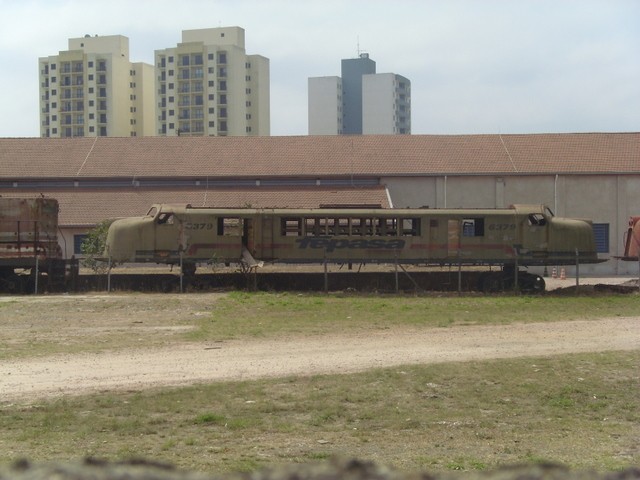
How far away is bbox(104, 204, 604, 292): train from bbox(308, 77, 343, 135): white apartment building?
107 metres

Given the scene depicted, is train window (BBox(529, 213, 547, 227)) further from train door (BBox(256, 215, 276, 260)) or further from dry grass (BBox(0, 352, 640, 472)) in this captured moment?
dry grass (BBox(0, 352, 640, 472))

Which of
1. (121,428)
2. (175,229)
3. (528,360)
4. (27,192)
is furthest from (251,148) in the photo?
(121,428)

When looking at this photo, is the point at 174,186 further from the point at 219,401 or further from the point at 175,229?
the point at 219,401

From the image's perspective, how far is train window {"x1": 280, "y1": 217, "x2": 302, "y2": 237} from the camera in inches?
1293

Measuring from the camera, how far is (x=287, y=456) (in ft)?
32.0

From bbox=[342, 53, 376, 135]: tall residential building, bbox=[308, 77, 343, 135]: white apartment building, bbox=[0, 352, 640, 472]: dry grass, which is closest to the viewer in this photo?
bbox=[0, 352, 640, 472]: dry grass

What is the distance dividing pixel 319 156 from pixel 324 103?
9102 cm

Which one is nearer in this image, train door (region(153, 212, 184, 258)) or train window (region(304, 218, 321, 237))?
train door (region(153, 212, 184, 258))

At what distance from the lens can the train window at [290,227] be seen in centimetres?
3284

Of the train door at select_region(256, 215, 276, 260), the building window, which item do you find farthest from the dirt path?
the building window

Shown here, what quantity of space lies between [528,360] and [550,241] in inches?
704

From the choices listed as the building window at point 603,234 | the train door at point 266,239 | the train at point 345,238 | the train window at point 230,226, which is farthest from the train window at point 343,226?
the building window at point 603,234

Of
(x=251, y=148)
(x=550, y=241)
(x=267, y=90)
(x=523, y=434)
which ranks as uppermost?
(x=267, y=90)

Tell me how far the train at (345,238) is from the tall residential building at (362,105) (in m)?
103
